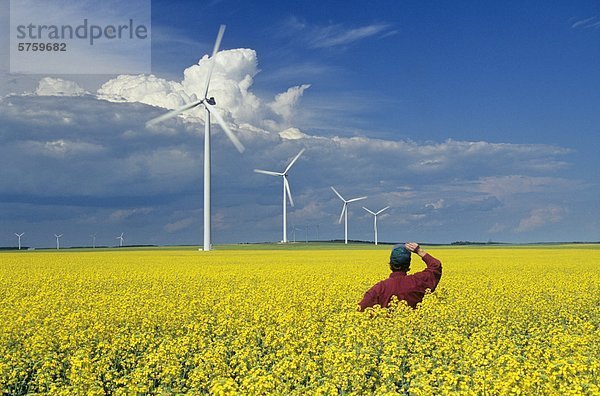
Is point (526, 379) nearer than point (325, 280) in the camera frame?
Yes

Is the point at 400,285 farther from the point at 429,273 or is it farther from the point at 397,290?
the point at 429,273

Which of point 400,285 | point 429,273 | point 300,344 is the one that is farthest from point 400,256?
point 300,344

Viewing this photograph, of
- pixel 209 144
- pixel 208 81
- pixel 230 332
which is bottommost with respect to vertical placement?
pixel 230 332

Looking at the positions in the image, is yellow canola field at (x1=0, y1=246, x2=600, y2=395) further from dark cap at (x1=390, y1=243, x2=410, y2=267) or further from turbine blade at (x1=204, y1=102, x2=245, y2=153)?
turbine blade at (x1=204, y1=102, x2=245, y2=153)

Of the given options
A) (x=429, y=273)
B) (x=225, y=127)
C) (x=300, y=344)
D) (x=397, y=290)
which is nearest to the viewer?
(x=300, y=344)

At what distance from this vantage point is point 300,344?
10.7 m

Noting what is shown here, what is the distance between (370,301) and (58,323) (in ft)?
20.9

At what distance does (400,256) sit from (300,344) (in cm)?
277

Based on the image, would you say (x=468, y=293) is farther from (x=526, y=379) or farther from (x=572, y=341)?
(x=526, y=379)

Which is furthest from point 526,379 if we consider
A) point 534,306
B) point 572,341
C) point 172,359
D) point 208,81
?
point 208,81

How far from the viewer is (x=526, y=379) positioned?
707 centimetres

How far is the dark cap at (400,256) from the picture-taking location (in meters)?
12.2

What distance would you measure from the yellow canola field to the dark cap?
848 millimetres

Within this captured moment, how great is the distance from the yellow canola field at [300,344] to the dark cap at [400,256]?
2.78ft
